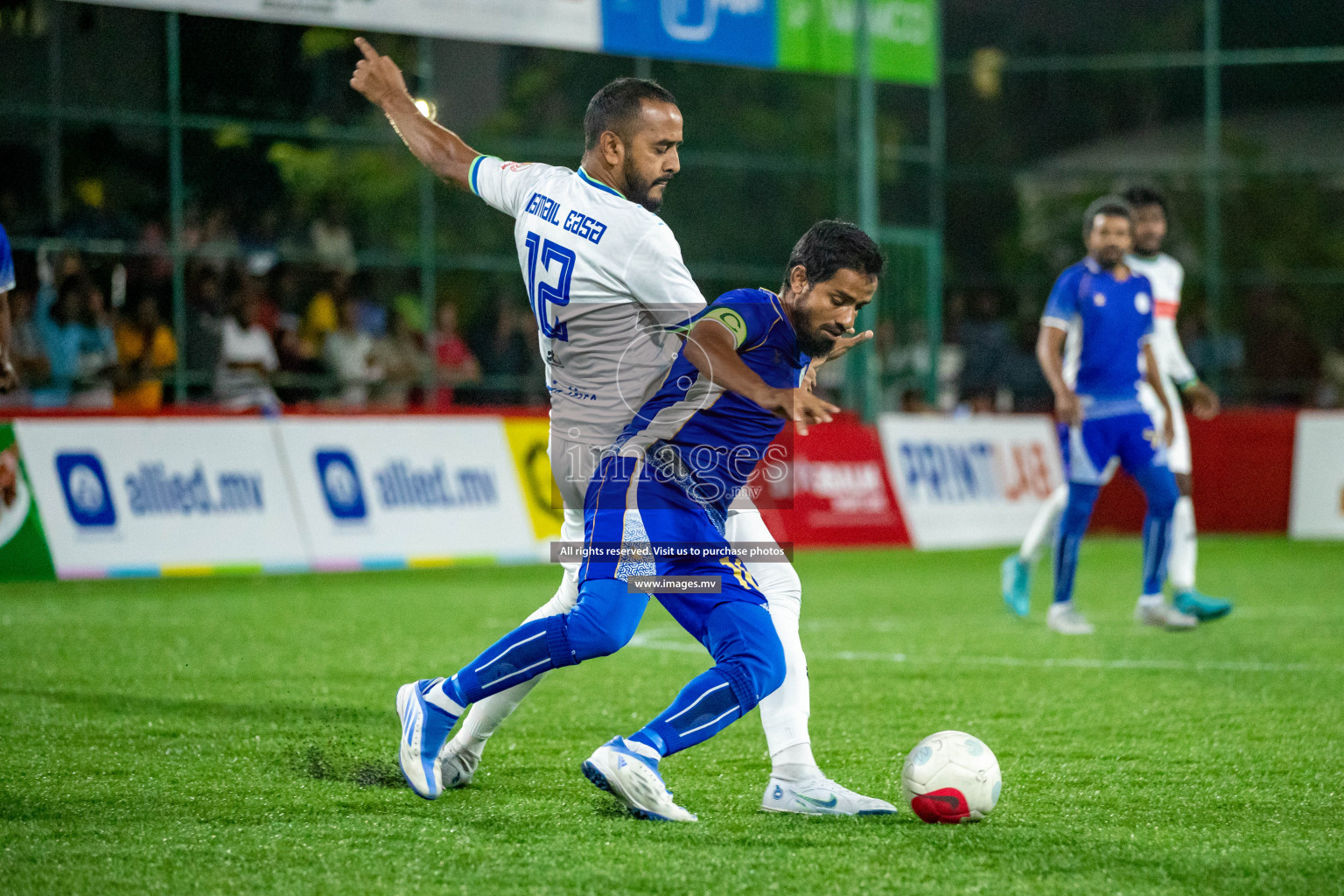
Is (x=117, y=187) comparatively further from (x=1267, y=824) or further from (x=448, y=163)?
(x=1267, y=824)

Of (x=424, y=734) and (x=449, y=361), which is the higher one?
(x=424, y=734)

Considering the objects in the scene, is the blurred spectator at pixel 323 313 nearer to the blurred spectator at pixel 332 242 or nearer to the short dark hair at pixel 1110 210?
the blurred spectator at pixel 332 242

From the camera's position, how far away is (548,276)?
15.5 feet

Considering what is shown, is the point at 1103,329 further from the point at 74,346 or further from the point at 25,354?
the point at 25,354

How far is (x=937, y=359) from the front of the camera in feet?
68.3

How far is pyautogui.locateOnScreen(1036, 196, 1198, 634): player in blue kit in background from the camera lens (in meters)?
8.93

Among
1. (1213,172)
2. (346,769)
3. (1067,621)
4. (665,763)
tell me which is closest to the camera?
(346,769)

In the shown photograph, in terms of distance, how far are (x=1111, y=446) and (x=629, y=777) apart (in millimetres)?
5390

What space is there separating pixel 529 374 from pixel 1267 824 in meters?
13.4

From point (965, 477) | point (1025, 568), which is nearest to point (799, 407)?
point (1025, 568)

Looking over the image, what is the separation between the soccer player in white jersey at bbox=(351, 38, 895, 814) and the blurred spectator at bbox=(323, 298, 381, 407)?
1119cm

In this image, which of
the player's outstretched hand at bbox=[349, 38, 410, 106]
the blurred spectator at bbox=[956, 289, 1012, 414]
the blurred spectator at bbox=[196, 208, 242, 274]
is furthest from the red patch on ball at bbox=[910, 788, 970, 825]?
the blurred spectator at bbox=[956, 289, 1012, 414]

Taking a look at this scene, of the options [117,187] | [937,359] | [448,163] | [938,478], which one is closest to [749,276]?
[937,359]

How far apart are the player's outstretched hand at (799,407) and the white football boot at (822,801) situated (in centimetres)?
109
